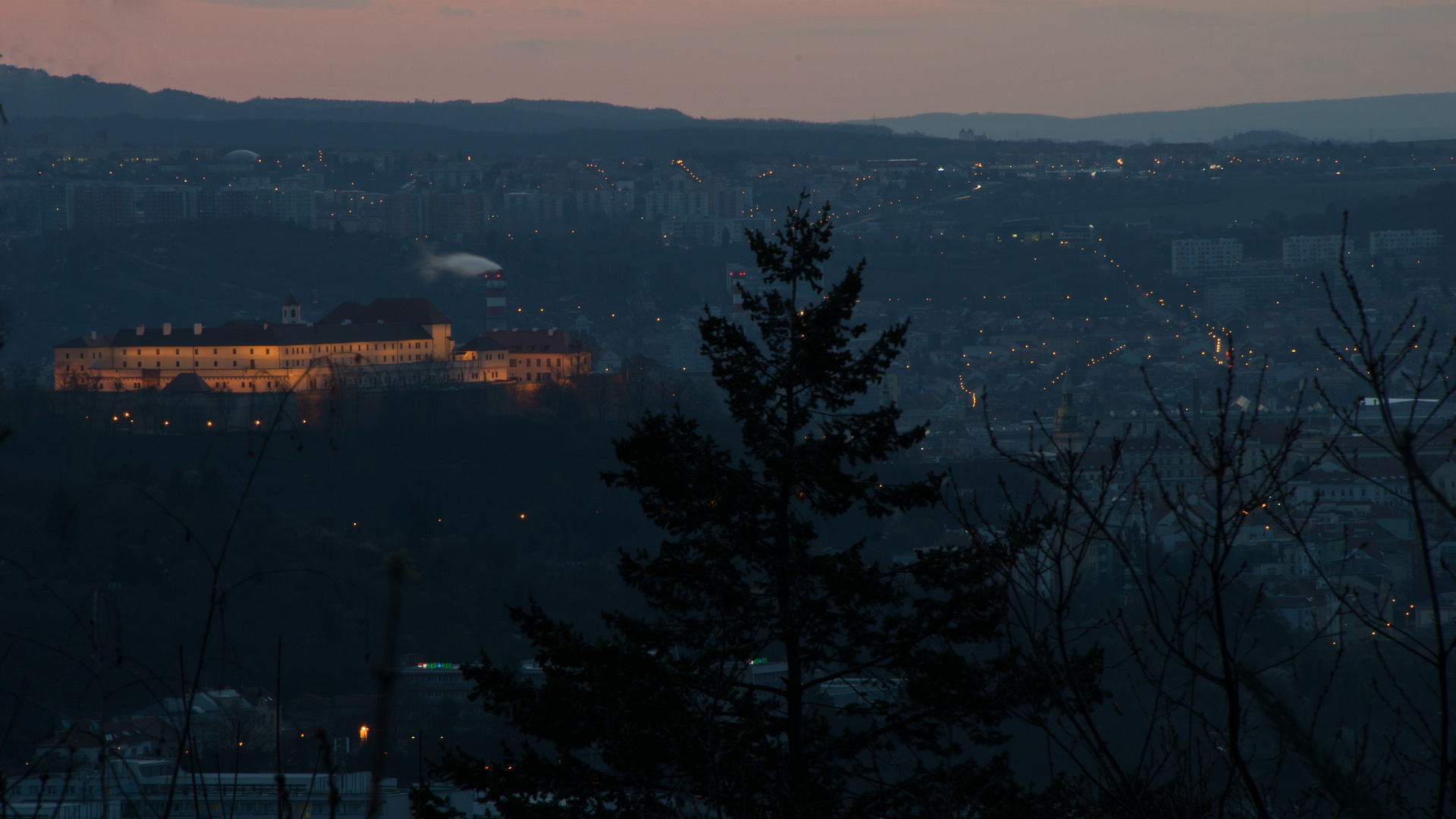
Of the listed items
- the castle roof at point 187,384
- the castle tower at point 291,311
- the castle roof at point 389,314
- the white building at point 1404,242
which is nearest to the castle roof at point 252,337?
the castle roof at point 187,384

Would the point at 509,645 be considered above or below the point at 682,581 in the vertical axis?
below

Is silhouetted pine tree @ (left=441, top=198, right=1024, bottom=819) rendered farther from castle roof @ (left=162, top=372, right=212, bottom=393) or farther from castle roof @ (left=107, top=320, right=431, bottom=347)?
castle roof @ (left=107, top=320, right=431, bottom=347)

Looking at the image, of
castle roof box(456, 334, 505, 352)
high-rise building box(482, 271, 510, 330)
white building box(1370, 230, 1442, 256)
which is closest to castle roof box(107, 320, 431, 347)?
castle roof box(456, 334, 505, 352)

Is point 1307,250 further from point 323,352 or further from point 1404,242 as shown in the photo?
point 323,352

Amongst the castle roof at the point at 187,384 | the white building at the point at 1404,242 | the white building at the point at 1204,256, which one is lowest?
the castle roof at the point at 187,384

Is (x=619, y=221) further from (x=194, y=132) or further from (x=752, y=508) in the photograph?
(x=752, y=508)

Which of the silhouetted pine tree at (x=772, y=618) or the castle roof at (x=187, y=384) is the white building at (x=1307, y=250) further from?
the silhouetted pine tree at (x=772, y=618)

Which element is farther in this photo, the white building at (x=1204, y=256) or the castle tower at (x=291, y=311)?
the white building at (x=1204, y=256)

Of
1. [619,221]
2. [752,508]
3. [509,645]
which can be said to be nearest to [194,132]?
[619,221]

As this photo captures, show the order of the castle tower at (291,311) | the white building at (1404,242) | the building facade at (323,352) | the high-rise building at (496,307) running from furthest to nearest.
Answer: the white building at (1404,242) < the high-rise building at (496,307) < the castle tower at (291,311) < the building facade at (323,352)
